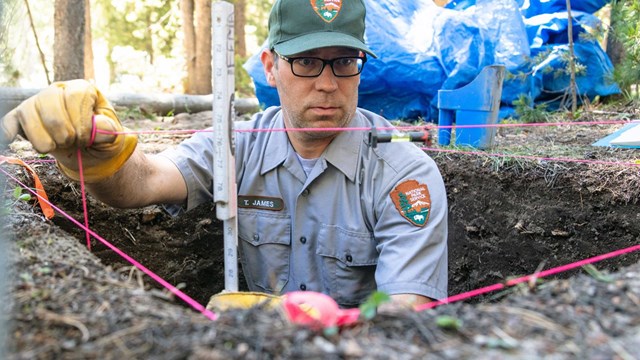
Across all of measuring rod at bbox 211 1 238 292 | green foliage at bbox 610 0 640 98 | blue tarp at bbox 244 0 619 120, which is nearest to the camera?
measuring rod at bbox 211 1 238 292

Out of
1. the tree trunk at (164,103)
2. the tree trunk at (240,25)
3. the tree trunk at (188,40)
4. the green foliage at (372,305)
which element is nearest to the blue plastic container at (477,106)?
the green foliage at (372,305)

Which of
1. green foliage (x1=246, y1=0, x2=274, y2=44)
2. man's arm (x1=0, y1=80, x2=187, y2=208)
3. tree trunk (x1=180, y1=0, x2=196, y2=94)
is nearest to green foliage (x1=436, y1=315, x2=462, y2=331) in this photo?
man's arm (x1=0, y1=80, x2=187, y2=208)

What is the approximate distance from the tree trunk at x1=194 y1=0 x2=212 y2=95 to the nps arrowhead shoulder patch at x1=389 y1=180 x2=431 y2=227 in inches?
247

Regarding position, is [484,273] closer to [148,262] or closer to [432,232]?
[432,232]

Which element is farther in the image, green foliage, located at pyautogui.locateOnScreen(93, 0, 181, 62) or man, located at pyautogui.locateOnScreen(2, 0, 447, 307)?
green foliage, located at pyautogui.locateOnScreen(93, 0, 181, 62)

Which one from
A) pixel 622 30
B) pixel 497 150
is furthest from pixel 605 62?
pixel 497 150

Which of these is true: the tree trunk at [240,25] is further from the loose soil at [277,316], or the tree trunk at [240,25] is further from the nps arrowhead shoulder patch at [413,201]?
the nps arrowhead shoulder patch at [413,201]

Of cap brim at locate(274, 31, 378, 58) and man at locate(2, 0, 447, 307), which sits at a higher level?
cap brim at locate(274, 31, 378, 58)

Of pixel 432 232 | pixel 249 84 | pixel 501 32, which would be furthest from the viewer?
pixel 249 84

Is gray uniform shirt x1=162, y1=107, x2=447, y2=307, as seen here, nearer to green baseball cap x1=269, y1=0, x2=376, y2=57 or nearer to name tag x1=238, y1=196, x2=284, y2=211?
name tag x1=238, y1=196, x2=284, y2=211

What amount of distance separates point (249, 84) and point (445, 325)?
9.32 meters

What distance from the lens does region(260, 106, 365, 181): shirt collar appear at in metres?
2.17

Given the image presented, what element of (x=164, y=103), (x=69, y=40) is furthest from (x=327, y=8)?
(x=164, y=103)

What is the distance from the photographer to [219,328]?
943 mm
